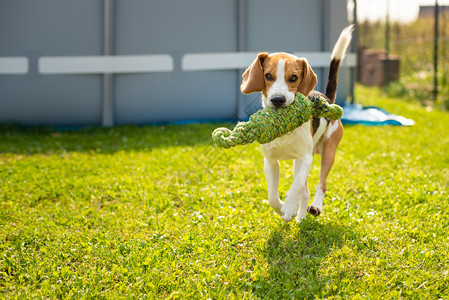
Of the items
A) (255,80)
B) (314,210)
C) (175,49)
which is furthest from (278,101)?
(175,49)

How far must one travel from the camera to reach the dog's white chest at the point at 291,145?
12.8 feet

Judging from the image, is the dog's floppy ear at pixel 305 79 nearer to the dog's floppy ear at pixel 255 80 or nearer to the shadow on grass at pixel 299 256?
the dog's floppy ear at pixel 255 80

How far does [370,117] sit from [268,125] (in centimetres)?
764

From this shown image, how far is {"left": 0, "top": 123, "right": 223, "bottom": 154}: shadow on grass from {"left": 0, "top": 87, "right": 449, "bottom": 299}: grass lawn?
0.34m

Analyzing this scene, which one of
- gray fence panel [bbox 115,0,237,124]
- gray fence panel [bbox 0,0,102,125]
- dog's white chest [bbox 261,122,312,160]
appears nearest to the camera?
dog's white chest [bbox 261,122,312,160]

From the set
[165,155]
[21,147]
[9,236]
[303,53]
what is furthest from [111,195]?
[303,53]

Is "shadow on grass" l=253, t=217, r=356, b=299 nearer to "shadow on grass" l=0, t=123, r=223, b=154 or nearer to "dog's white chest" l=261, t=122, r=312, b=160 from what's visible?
"dog's white chest" l=261, t=122, r=312, b=160

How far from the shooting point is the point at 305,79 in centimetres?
386

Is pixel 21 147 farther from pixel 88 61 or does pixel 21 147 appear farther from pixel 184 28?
pixel 184 28

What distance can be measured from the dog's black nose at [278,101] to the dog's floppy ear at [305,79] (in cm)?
37

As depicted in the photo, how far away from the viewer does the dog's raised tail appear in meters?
4.56

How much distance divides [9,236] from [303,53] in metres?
8.09

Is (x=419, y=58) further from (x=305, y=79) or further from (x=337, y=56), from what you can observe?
(x=305, y=79)

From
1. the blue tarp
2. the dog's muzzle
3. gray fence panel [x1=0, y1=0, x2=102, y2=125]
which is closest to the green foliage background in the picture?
the blue tarp
